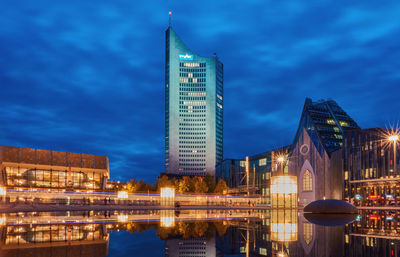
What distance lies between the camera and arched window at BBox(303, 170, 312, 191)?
10012 cm

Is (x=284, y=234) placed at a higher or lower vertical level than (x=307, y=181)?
higher

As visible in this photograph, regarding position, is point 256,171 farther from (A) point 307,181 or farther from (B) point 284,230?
(B) point 284,230

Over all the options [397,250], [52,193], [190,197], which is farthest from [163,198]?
[397,250]

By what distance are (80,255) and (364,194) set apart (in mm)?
83676

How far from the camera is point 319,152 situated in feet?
319

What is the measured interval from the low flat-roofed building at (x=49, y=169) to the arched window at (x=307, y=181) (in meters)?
56.0

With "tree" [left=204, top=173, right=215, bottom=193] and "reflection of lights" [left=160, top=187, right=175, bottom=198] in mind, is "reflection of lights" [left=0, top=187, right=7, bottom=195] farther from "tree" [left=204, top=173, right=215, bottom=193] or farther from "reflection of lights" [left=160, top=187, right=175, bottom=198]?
"tree" [left=204, top=173, right=215, bottom=193]

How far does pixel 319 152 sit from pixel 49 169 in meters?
70.3

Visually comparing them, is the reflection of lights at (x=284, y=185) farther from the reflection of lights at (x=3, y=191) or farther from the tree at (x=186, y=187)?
the tree at (x=186, y=187)

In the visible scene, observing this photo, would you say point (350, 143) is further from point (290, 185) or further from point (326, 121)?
point (290, 185)

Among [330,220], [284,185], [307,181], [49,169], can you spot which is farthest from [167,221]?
[49,169]

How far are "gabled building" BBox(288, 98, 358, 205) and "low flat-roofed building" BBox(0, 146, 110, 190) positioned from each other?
182 feet

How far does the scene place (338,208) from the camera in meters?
33.3

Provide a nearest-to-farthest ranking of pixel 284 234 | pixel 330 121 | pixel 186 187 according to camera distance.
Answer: pixel 284 234 < pixel 330 121 < pixel 186 187
